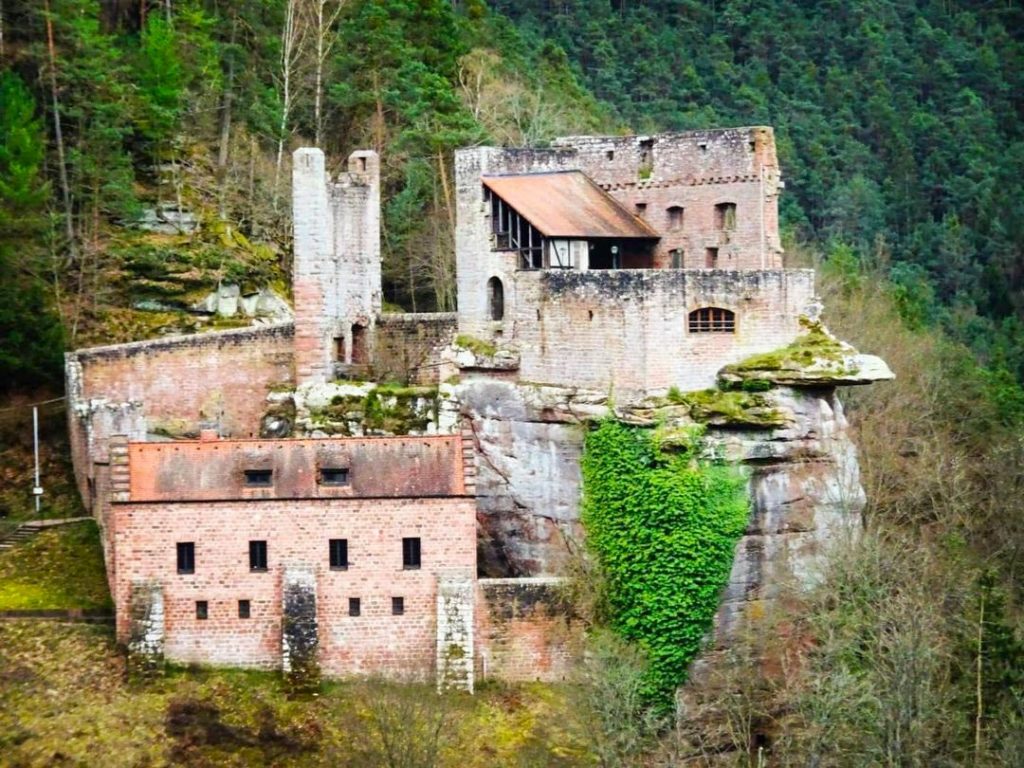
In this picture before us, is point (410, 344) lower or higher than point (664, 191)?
lower

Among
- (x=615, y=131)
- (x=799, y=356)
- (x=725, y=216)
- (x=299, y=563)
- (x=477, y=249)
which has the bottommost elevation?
(x=299, y=563)

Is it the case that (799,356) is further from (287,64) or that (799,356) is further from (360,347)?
(287,64)

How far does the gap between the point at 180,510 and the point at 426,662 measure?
6639 mm

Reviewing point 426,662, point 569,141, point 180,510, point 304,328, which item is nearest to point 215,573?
point 180,510

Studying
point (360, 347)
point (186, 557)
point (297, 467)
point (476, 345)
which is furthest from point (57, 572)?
point (476, 345)

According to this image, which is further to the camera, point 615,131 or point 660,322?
point 615,131

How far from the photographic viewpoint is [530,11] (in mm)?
89438

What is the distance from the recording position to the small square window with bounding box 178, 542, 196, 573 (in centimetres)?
4319

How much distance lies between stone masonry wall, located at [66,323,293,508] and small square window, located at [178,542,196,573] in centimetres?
518

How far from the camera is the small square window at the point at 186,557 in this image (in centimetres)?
4319

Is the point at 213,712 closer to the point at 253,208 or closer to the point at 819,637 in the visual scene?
the point at 819,637

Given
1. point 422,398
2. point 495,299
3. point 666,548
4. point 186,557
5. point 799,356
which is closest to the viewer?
point 186,557

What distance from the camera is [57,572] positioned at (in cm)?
4562

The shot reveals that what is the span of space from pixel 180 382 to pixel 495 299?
28.1 feet
